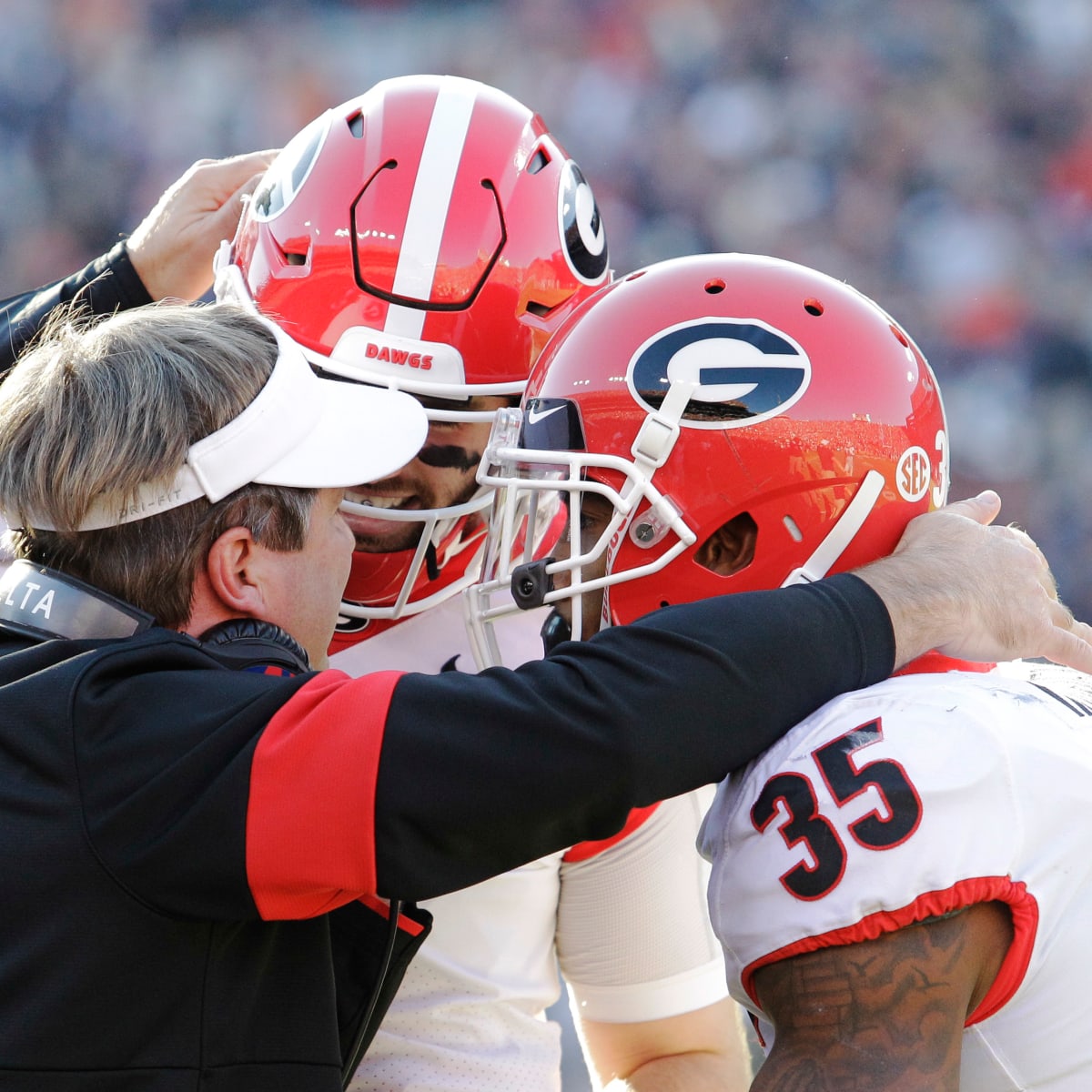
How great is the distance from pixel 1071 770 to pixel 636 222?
14.3 feet

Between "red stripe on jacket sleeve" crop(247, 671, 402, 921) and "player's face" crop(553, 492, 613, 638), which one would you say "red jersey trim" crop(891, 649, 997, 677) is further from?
"red stripe on jacket sleeve" crop(247, 671, 402, 921)

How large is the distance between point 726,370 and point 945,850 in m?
0.57

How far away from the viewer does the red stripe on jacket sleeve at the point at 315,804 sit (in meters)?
1.14

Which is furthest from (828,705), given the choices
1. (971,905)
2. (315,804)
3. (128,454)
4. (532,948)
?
(532,948)

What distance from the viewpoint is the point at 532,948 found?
1.89m

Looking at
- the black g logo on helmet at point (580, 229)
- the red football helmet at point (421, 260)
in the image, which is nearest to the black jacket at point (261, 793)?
the red football helmet at point (421, 260)

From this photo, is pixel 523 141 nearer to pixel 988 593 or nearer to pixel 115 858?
pixel 988 593

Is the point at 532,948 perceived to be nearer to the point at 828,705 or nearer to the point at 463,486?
the point at 463,486

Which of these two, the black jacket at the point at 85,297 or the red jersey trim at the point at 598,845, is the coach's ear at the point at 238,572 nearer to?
the red jersey trim at the point at 598,845

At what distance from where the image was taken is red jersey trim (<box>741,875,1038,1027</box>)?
1093mm

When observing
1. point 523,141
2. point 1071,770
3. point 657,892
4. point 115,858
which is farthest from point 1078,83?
point 115,858

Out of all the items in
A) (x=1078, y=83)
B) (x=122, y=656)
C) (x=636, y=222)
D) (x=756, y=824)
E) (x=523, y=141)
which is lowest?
(x=636, y=222)

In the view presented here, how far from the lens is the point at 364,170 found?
1865mm

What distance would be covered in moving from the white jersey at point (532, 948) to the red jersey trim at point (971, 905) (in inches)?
29.9
